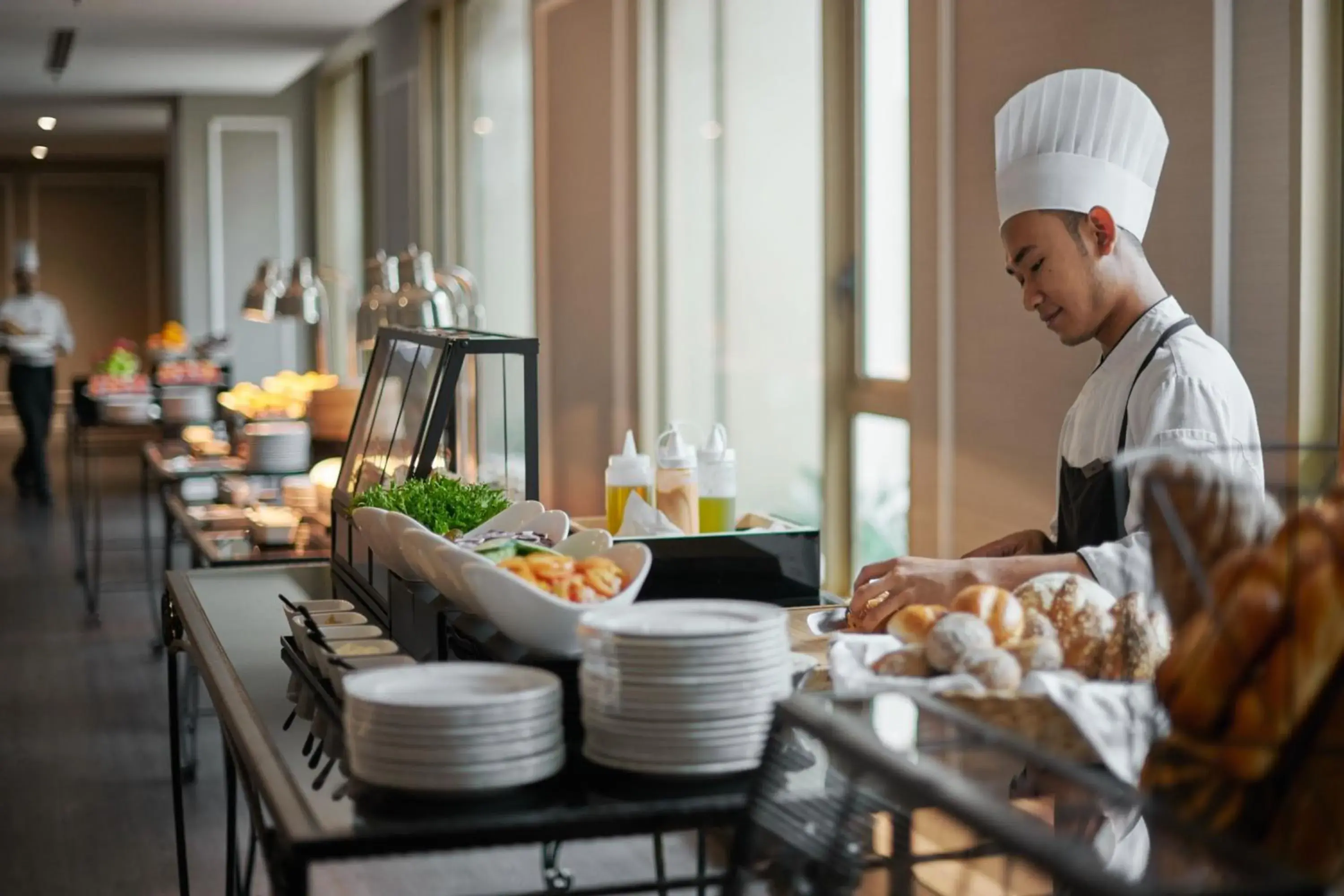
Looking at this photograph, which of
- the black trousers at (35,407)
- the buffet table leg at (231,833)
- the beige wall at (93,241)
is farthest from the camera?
the beige wall at (93,241)

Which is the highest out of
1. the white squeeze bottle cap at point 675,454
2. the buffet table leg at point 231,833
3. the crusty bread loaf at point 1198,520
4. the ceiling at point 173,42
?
the ceiling at point 173,42

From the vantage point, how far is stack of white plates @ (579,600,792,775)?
1156 mm

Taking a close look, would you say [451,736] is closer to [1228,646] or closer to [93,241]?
[1228,646]

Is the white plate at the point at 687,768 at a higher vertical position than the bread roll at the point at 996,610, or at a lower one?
lower

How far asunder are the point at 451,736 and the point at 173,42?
7823 mm

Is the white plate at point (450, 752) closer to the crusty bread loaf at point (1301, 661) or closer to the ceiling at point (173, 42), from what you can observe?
the crusty bread loaf at point (1301, 661)

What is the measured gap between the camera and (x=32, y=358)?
31.7 feet

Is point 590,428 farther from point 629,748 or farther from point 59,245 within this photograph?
point 59,245

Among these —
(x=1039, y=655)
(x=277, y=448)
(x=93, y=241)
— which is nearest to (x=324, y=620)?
(x=1039, y=655)

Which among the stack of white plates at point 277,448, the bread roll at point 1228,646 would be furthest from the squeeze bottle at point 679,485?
the stack of white plates at point 277,448

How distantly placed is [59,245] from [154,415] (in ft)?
41.5

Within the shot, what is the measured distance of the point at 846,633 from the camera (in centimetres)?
154

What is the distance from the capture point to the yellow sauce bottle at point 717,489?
1935 millimetres

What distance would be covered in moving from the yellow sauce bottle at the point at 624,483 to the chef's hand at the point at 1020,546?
410mm
